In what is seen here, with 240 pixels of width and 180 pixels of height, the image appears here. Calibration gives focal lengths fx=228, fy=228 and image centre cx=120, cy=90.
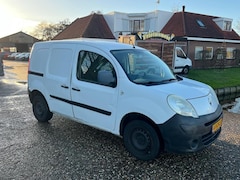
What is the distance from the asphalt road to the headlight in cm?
91

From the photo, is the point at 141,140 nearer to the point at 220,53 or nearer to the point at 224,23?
the point at 220,53

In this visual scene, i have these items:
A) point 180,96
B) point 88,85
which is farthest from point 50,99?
point 180,96

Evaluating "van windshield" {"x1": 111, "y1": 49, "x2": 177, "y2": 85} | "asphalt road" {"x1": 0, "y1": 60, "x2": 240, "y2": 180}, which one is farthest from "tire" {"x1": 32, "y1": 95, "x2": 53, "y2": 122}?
"van windshield" {"x1": 111, "y1": 49, "x2": 177, "y2": 85}

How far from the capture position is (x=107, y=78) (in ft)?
12.7

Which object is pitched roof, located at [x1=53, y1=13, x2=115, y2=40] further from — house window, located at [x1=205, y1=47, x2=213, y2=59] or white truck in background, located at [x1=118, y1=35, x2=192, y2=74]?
white truck in background, located at [x1=118, y1=35, x2=192, y2=74]

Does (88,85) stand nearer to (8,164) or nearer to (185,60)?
(8,164)

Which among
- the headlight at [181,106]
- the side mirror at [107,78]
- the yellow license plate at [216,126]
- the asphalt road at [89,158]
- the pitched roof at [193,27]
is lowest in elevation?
the asphalt road at [89,158]

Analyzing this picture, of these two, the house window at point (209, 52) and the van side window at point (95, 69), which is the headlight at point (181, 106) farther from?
the house window at point (209, 52)

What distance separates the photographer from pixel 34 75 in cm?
528

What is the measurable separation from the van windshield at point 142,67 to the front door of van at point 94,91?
0.26m

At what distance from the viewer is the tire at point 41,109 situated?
5289 mm

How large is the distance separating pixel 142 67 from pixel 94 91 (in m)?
0.97

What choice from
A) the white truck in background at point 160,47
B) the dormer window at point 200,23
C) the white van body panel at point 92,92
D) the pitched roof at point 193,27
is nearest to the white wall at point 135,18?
the pitched roof at point 193,27

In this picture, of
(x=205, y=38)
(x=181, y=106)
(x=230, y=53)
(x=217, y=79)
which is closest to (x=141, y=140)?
(x=181, y=106)
